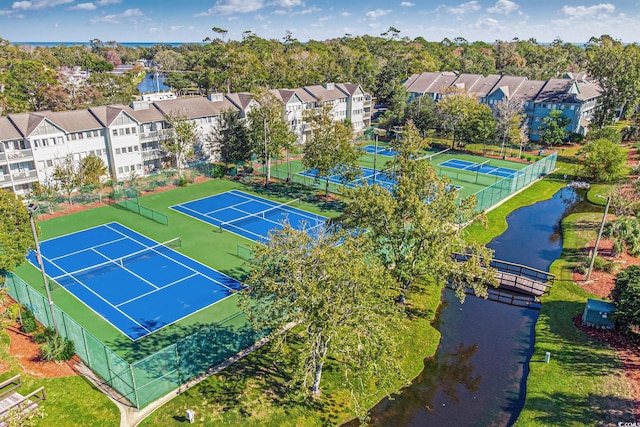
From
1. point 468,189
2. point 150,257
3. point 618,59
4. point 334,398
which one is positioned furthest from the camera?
point 618,59

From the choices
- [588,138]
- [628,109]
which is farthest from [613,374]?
[628,109]

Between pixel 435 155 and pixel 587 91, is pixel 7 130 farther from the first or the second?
pixel 587 91

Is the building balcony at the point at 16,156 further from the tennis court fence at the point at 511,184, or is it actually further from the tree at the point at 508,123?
the tree at the point at 508,123

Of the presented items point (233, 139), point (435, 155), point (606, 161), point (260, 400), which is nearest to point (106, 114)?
point (233, 139)

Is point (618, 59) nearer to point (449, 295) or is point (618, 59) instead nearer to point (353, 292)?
point (449, 295)

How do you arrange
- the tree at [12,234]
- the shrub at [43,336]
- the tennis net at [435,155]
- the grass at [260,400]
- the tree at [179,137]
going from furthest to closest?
the tennis net at [435,155] < the tree at [179,137] < the tree at [12,234] < the shrub at [43,336] < the grass at [260,400]

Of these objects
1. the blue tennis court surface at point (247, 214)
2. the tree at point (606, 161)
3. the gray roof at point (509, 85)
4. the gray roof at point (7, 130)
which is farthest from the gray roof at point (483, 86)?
the gray roof at point (7, 130)
